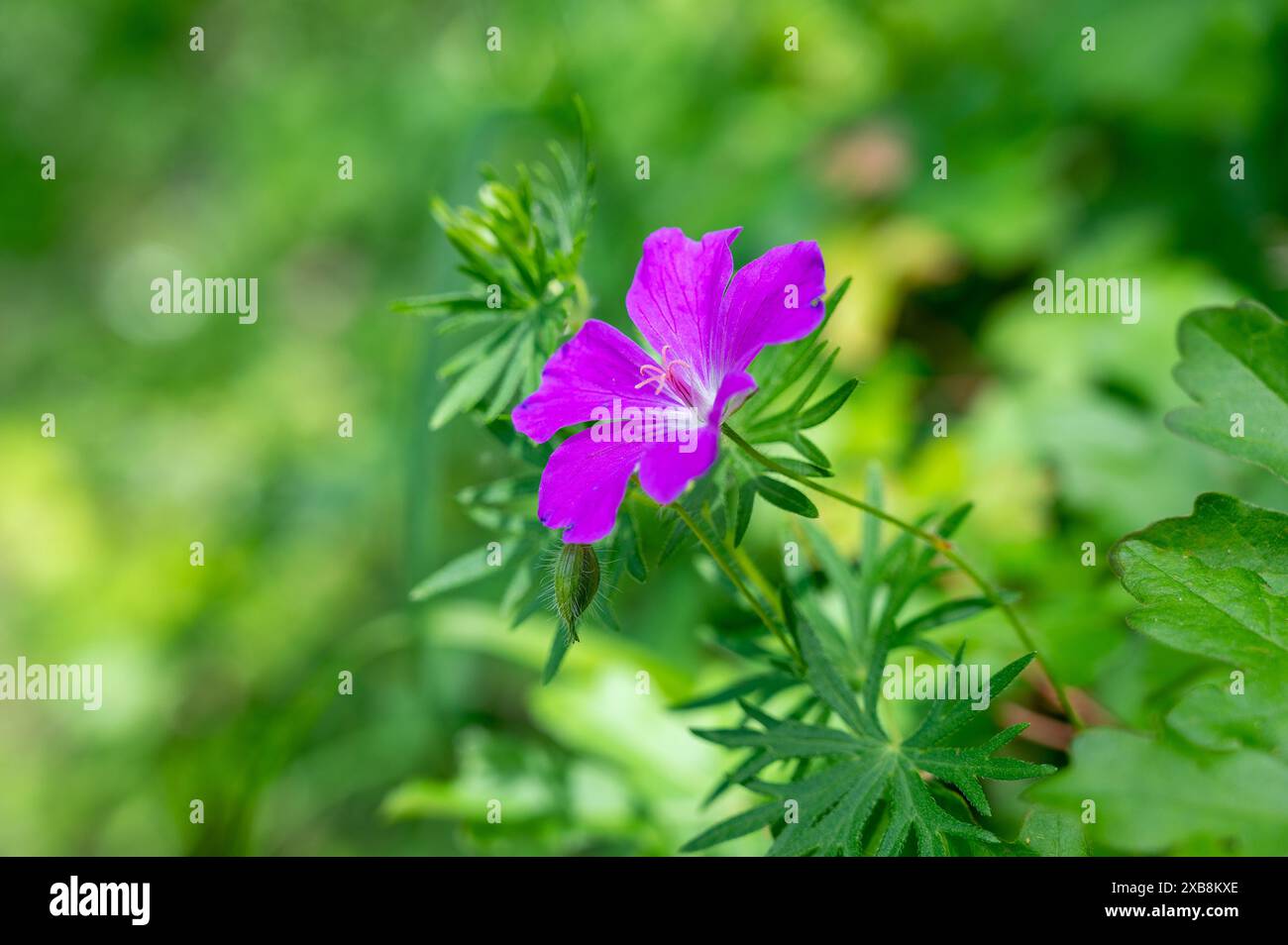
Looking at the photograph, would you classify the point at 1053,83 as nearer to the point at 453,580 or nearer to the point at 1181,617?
the point at 1181,617

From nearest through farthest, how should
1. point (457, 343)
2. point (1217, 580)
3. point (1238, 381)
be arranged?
point (1217, 580), point (1238, 381), point (457, 343)

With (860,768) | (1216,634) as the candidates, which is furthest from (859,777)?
(1216,634)

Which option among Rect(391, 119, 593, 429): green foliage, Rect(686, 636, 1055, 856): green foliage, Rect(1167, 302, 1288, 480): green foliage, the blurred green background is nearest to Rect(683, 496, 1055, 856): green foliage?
Rect(686, 636, 1055, 856): green foliage

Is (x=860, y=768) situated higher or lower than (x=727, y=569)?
lower

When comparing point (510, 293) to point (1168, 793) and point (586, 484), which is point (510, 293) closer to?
point (586, 484)

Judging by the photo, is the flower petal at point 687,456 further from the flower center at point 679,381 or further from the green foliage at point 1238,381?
the green foliage at point 1238,381
